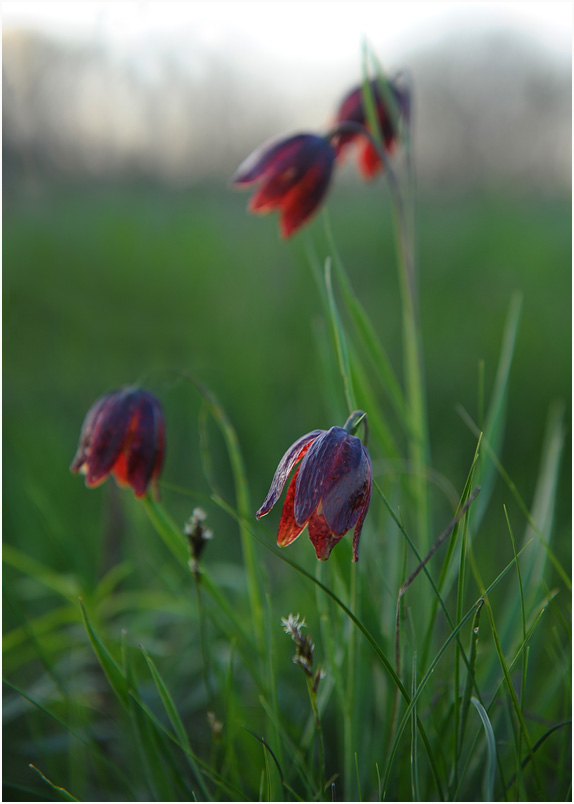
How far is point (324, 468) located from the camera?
0.52 metres

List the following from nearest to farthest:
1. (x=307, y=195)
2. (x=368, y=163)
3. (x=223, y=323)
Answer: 1. (x=307, y=195)
2. (x=368, y=163)
3. (x=223, y=323)

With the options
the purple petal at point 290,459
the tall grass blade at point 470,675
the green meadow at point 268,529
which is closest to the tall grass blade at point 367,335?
the green meadow at point 268,529

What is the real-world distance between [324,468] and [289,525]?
0.07 meters

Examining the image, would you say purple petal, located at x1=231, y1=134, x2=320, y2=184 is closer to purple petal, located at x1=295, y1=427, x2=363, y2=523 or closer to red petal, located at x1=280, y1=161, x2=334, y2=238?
red petal, located at x1=280, y1=161, x2=334, y2=238

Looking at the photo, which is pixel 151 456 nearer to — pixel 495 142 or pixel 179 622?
pixel 179 622

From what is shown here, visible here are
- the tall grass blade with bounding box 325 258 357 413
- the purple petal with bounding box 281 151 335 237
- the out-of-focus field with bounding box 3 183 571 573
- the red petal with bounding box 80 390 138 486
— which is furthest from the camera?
the out-of-focus field with bounding box 3 183 571 573

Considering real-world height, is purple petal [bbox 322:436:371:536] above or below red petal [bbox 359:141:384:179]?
below

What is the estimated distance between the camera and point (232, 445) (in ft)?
2.29

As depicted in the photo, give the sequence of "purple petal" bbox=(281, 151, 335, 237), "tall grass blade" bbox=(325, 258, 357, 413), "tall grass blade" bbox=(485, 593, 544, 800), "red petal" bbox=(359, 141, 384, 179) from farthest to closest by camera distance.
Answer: "red petal" bbox=(359, 141, 384, 179), "purple petal" bbox=(281, 151, 335, 237), "tall grass blade" bbox=(325, 258, 357, 413), "tall grass blade" bbox=(485, 593, 544, 800)

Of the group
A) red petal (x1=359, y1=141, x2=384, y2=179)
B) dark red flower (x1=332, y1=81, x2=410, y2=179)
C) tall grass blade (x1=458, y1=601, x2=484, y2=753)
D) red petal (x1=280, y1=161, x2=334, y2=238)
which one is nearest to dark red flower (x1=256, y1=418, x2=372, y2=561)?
tall grass blade (x1=458, y1=601, x2=484, y2=753)

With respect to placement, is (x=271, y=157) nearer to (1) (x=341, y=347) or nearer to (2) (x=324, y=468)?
(1) (x=341, y=347)

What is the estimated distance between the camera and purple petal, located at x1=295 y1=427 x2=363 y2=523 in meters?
0.52

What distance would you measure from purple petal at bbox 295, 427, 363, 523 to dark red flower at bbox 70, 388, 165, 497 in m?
0.25

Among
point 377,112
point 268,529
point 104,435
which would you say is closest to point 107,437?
point 104,435
